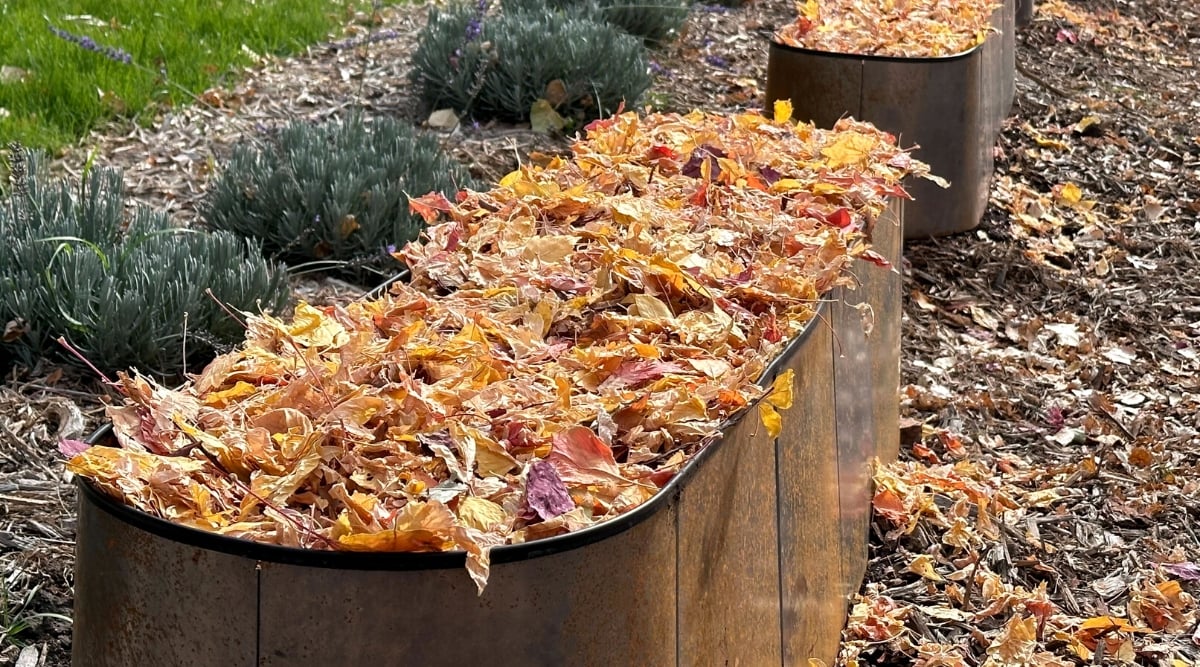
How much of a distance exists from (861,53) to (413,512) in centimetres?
389

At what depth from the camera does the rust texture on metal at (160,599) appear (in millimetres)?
1630

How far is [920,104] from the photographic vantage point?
5.10m

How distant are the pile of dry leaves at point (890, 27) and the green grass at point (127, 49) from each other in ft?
8.10

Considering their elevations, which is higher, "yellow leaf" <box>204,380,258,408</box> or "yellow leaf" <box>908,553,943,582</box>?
"yellow leaf" <box>204,380,258,408</box>

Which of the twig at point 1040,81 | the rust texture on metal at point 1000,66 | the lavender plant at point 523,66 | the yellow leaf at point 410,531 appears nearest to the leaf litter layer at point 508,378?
the yellow leaf at point 410,531

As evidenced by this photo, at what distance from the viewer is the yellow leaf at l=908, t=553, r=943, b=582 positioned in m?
3.29

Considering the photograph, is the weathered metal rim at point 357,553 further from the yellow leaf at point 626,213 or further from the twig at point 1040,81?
the twig at point 1040,81

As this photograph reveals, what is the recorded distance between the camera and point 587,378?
2.17 m

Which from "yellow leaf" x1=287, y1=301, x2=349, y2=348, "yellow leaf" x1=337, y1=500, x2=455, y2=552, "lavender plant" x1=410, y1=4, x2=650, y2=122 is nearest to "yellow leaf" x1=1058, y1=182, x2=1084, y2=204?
"lavender plant" x1=410, y1=4, x2=650, y2=122

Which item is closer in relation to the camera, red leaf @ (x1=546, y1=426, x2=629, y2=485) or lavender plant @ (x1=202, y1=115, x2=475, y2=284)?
red leaf @ (x1=546, y1=426, x2=629, y2=485)

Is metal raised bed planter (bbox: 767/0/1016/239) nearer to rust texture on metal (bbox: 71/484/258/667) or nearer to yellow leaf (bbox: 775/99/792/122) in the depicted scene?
yellow leaf (bbox: 775/99/792/122)

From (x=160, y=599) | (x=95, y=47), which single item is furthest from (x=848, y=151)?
(x=95, y=47)

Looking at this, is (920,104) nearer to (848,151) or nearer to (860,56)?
(860,56)

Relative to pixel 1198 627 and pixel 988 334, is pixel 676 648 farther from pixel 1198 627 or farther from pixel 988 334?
pixel 988 334
